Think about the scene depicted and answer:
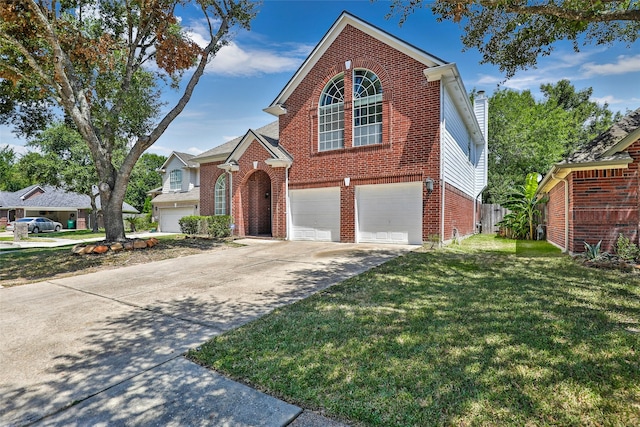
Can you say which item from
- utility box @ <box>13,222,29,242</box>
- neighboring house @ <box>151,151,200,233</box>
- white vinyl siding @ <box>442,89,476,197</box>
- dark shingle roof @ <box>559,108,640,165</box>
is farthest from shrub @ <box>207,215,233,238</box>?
dark shingle roof @ <box>559,108,640,165</box>

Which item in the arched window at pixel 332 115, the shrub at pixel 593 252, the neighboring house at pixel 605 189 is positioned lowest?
the shrub at pixel 593 252

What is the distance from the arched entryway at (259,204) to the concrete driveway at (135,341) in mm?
8851

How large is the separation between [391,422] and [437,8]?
8900 millimetres

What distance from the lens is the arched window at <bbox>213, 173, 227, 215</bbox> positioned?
1902 cm

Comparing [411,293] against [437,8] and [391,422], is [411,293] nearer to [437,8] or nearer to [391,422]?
[391,422]

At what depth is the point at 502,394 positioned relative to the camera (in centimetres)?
254

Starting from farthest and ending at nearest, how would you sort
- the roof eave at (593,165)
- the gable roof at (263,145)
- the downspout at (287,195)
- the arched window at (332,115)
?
1. the downspout at (287,195)
2. the gable roof at (263,145)
3. the arched window at (332,115)
4. the roof eave at (593,165)

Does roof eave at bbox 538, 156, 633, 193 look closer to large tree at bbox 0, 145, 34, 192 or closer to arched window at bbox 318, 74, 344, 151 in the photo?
arched window at bbox 318, 74, 344, 151

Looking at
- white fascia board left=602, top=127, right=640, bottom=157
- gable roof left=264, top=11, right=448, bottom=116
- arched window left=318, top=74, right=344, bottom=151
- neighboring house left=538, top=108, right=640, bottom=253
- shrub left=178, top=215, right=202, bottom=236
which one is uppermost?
gable roof left=264, top=11, right=448, bottom=116

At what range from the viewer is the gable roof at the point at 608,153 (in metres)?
7.96

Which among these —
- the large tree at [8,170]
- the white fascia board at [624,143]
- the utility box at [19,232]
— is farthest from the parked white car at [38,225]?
the white fascia board at [624,143]

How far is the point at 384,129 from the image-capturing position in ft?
40.4

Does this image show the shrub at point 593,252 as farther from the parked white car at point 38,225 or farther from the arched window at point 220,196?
the parked white car at point 38,225

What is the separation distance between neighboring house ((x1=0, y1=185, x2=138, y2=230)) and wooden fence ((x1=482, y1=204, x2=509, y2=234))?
35.2 metres
